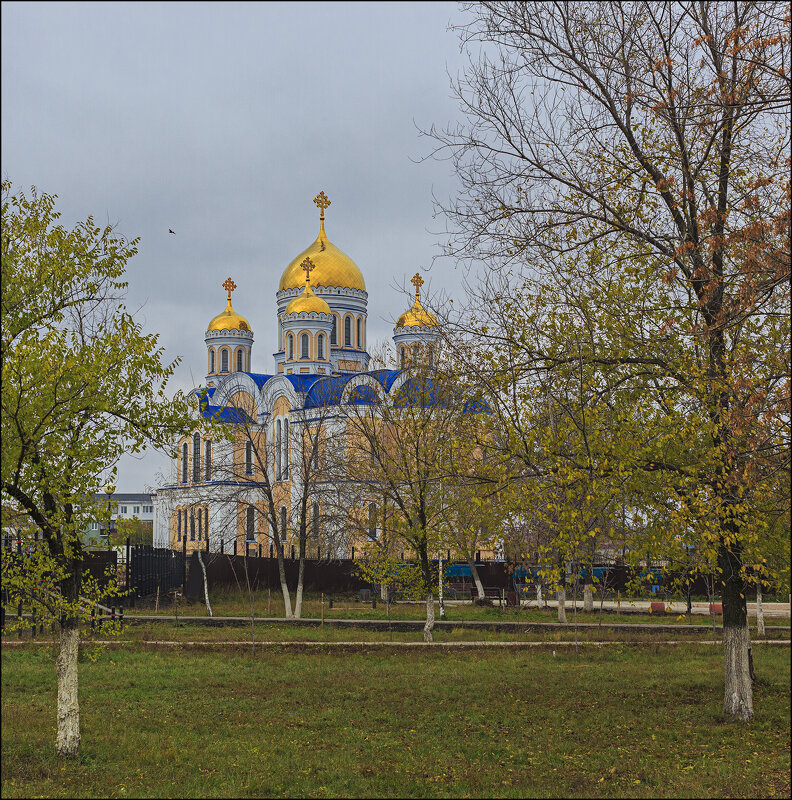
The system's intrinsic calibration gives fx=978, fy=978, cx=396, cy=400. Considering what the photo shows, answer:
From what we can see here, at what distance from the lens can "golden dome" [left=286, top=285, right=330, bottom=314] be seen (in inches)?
2052

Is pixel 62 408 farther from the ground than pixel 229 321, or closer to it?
closer to it

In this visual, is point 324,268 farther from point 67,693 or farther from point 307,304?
point 67,693

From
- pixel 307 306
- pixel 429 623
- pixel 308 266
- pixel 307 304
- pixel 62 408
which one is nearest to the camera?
pixel 62 408

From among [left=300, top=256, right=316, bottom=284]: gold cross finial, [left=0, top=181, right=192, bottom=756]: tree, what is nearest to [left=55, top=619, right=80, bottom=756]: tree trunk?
[left=0, top=181, right=192, bottom=756]: tree

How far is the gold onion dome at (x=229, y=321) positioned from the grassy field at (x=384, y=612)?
99.2ft

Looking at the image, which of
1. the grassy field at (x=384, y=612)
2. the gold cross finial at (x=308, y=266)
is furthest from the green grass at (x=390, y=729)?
the gold cross finial at (x=308, y=266)

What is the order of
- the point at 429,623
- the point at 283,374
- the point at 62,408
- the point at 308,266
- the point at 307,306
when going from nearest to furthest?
the point at 62,408 < the point at 429,623 < the point at 283,374 < the point at 307,306 < the point at 308,266

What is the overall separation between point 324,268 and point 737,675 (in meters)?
46.1

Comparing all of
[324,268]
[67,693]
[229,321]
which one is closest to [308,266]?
[324,268]

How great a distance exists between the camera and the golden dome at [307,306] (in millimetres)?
52125

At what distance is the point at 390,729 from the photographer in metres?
11.4

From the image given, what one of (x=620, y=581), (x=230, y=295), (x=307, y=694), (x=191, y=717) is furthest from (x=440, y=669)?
(x=230, y=295)

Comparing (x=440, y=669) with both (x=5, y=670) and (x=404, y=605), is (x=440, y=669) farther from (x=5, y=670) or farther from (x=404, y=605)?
(x=404, y=605)

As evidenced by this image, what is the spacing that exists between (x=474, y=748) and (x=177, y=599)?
1918cm
